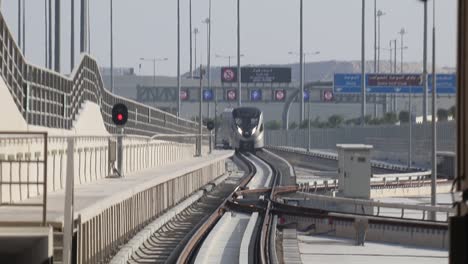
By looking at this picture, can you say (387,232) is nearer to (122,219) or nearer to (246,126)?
(122,219)

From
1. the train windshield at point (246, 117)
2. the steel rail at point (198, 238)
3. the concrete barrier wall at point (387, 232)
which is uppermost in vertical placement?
the train windshield at point (246, 117)

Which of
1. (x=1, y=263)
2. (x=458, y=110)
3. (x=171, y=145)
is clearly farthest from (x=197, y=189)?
(x=458, y=110)

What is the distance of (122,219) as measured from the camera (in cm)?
2702

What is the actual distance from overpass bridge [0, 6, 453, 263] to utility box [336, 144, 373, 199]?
270cm

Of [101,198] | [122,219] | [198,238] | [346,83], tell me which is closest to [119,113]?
[198,238]

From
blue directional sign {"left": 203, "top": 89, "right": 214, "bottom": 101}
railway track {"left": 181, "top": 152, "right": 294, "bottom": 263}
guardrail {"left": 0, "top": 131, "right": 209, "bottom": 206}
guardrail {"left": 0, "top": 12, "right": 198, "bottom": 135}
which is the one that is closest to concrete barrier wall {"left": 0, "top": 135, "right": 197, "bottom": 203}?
guardrail {"left": 0, "top": 131, "right": 209, "bottom": 206}

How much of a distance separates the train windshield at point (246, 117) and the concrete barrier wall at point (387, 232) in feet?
183

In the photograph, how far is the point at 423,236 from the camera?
36.2 meters

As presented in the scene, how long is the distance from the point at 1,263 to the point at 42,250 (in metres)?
0.63

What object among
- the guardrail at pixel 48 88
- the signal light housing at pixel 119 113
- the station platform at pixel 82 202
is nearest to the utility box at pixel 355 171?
the guardrail at pixel 48 88

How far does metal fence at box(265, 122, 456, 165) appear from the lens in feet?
282

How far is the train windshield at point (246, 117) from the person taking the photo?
98.3 meters

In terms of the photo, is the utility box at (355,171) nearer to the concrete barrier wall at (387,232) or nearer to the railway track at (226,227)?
the railway track at (226,227)

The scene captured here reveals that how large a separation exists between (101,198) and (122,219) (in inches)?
300
